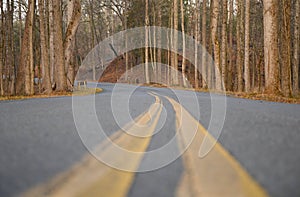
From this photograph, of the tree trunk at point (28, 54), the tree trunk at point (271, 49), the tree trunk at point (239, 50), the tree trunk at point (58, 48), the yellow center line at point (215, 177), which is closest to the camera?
the yellow center line at point (215, 177)

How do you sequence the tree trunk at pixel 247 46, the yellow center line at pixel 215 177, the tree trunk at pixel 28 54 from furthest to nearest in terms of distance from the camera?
the tree trunk at pixel 247 46, the tree trunk at pixel 28 54, the yellow center line at pixel 215 177

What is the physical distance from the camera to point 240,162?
2.82 m

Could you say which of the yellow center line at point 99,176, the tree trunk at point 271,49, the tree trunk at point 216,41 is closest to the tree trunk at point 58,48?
the tree trunk at point 216,41

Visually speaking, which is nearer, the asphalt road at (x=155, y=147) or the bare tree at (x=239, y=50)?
the asphalt road at (x=155, y=147)

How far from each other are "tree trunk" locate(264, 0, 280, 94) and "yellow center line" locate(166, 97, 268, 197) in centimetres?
998

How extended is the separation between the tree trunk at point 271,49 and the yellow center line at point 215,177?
32.8 ft

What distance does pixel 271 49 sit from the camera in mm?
12453

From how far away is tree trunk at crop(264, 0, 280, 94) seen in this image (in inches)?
483

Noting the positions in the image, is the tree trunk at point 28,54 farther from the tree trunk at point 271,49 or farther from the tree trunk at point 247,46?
the tree trunk at point 247,46

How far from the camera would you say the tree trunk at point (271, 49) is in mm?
12266

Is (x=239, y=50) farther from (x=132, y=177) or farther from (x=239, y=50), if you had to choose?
(x=132, y=177)

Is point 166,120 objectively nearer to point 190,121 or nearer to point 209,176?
point 190,121

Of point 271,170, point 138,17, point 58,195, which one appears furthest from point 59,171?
point 138,17

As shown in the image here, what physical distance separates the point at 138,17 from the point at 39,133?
3928 centimetres
